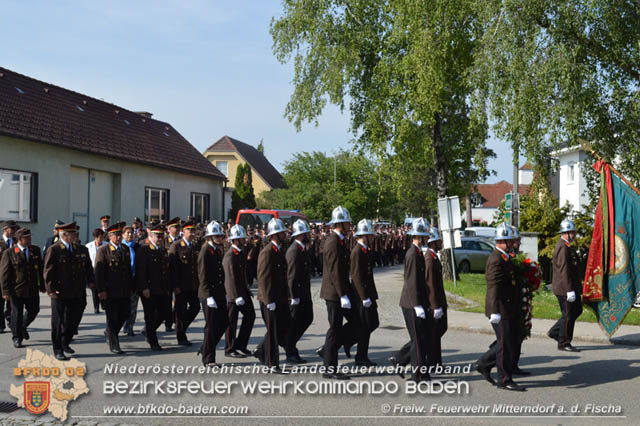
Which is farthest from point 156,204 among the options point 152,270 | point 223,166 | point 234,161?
point 223,166

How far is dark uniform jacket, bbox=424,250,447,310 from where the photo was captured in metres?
7.69

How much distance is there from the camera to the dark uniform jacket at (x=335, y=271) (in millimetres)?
8180

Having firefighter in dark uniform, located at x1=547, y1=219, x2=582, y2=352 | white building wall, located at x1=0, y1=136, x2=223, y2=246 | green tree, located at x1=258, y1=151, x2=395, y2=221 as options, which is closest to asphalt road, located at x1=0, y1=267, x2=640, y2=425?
firefighter in dark uniform, located at x1=547, y1=219, x2=582, y2=352

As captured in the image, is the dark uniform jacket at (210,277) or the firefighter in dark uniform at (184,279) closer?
the dark uniform jacket at (210,277)

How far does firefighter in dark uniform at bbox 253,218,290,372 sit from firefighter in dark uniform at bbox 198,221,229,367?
1.97 ft

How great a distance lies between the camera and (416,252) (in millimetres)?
7773

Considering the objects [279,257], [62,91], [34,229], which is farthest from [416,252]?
[62,91]

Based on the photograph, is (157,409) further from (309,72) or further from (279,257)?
(309,72)

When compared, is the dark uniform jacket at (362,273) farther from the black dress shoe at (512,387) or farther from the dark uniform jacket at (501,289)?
the black dress shoe at (512,387)

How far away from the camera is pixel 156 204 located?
2895 cm

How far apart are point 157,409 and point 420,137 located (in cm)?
1467

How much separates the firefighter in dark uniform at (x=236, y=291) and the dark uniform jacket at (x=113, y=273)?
5.78 feet

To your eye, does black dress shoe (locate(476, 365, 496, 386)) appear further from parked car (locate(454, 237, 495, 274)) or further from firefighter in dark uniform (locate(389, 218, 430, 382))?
parked car (locate(454, 237, 495, 274))

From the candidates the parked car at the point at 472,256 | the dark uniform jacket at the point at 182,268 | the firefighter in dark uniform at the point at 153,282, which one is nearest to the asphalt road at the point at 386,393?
the firefighter in dark uniform at the point at 153,282
